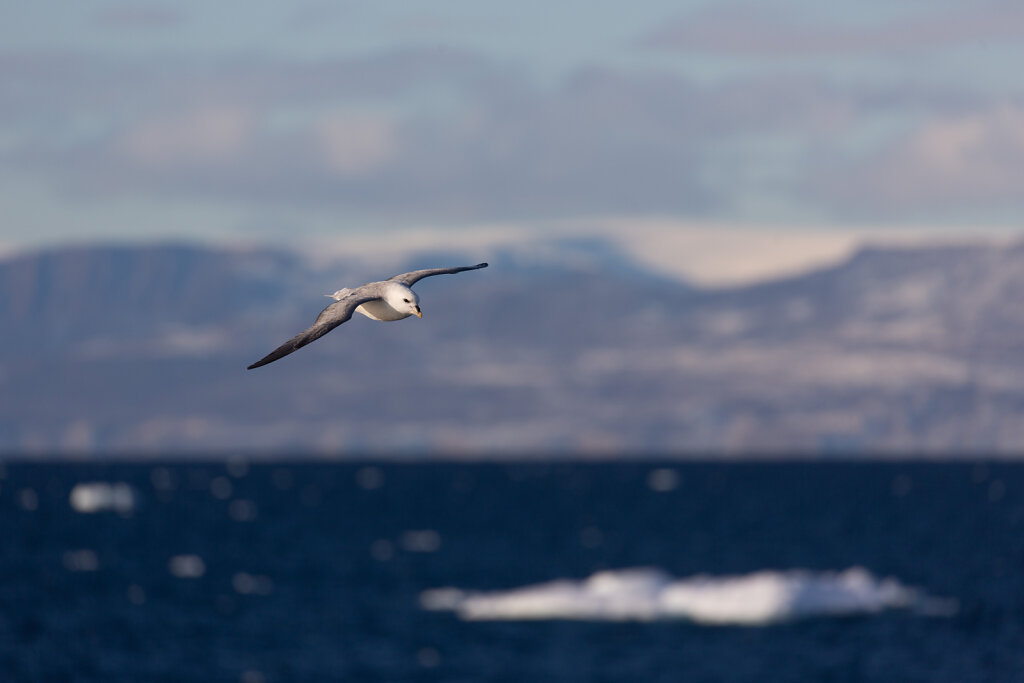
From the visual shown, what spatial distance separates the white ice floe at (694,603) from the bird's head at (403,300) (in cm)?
9005

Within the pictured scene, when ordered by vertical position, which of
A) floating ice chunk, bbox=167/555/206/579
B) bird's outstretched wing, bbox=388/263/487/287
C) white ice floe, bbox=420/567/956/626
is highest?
bird's outstretched wing, bbox=388/263/487/287

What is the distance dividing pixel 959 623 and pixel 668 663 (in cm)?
2787

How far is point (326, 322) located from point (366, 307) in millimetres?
1410

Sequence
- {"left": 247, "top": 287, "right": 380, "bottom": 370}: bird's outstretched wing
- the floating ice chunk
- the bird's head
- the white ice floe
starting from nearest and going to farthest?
{"left": 247, "top": 287, "right": 380, "bottom": 370}: bird's outstretched wing, the bird's head, the white ice floe, the floating ice chunk

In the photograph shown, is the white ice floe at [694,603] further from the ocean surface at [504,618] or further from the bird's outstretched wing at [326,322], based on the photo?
the bird's outstretched wing at [326,322]

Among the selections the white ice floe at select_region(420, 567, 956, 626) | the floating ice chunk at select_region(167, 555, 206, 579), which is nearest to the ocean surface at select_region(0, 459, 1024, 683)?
the white ice floe at select_region(420, 567, 956, 626)

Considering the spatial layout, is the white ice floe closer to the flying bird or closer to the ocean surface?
the ocean surface

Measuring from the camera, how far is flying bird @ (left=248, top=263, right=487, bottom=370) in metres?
22.5

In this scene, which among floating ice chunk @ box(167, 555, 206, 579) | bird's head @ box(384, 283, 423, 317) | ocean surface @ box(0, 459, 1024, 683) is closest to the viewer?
bird's head @ box(384, 283, 423, 317)

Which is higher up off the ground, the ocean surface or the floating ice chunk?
the ocean surface

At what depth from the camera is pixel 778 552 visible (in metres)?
178

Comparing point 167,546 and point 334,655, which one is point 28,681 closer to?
point 334,655

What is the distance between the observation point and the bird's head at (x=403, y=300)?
23.4 m

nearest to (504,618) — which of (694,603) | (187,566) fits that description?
(694,603)
